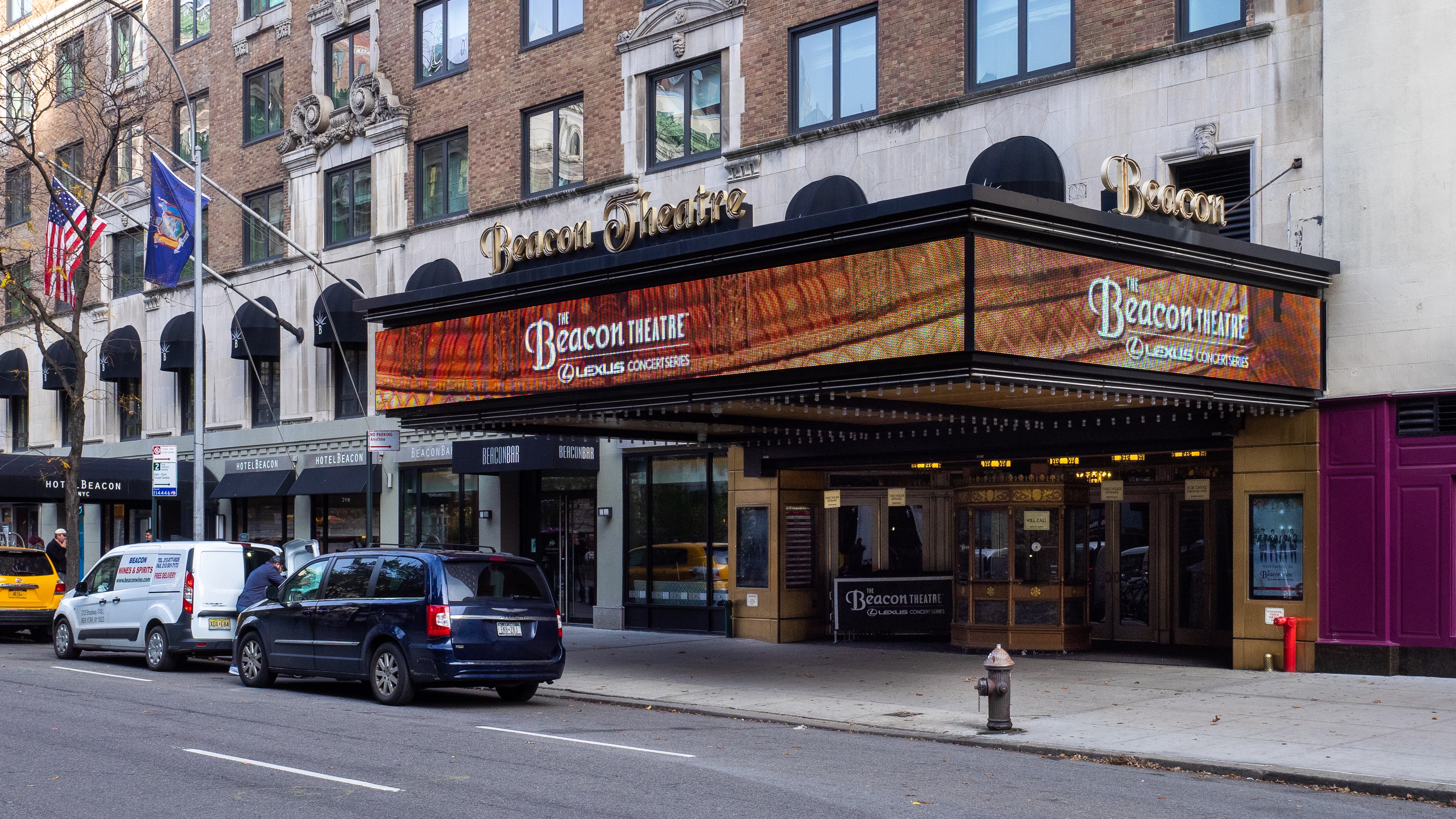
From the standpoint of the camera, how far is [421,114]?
29266mm

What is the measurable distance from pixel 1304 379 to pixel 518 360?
954 cm

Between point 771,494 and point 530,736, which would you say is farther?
point 771,494

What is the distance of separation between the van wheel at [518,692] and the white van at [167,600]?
4963 millimetres

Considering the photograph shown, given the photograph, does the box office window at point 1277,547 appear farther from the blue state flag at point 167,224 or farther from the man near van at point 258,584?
the blue state flag at point 167,224

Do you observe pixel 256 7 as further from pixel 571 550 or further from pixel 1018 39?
pixel 1018 39

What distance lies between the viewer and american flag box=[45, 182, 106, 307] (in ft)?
93.4

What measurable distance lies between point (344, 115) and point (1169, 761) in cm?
2431

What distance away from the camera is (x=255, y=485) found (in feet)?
106

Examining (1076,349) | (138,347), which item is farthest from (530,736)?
(138,347)

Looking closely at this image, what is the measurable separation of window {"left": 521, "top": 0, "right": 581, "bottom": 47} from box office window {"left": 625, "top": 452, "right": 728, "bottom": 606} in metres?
8.06

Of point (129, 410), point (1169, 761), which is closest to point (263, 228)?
point (129, 410)

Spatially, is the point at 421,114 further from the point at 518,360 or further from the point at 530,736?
the point at 530,736

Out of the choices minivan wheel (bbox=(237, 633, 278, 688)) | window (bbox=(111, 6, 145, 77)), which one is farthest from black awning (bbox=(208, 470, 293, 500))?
minivan wheel (bbox=(237, 633, 278, 688))

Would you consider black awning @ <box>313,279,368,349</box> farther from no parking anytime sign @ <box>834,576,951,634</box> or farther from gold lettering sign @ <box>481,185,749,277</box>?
no parking anytime sign @ <box>834,576,951,634</box>
